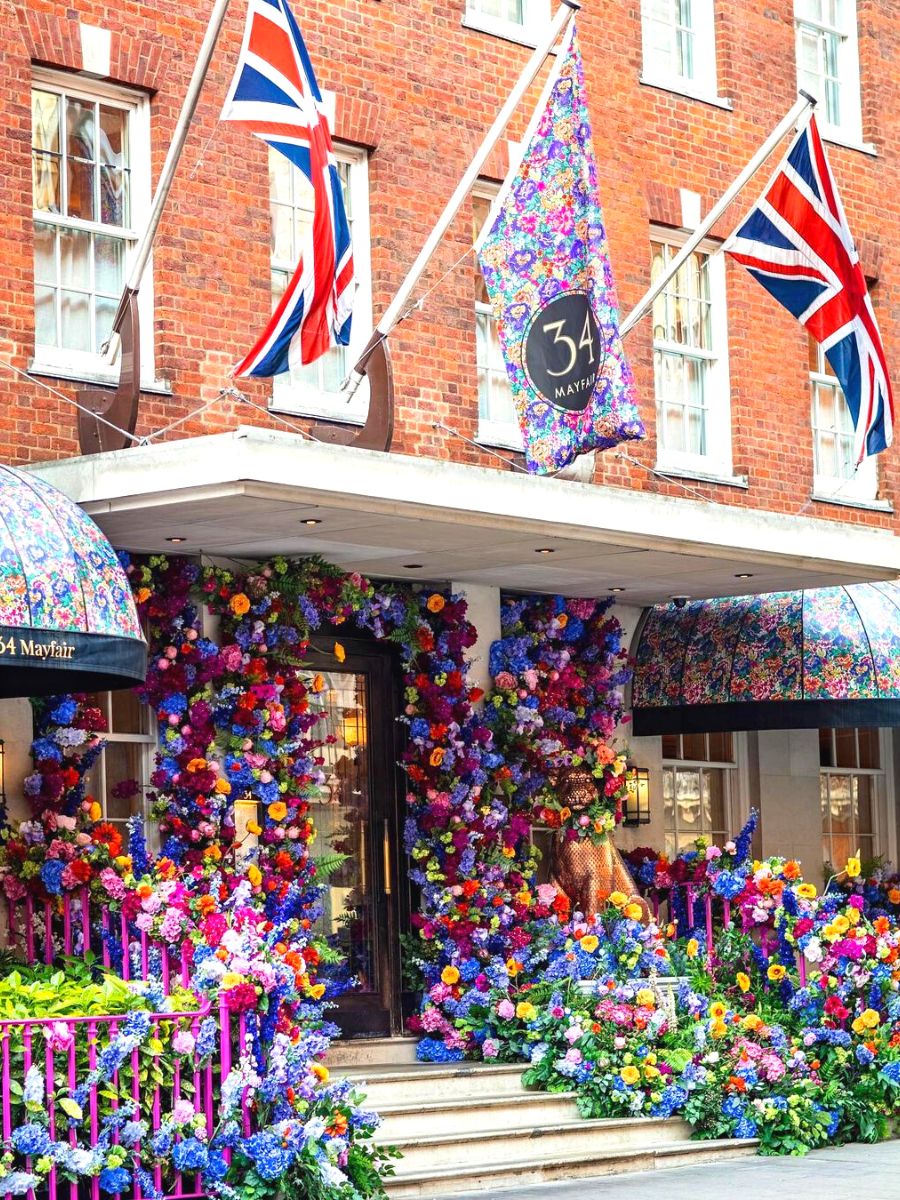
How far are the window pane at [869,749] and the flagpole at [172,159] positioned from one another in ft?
28.8

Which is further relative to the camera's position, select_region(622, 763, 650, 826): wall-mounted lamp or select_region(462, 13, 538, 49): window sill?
select_region(622, 763, 650, 826): wall-mounted lamp

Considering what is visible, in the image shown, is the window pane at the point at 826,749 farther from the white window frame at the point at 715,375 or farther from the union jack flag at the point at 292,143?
the union jack flag at the point at 292,143

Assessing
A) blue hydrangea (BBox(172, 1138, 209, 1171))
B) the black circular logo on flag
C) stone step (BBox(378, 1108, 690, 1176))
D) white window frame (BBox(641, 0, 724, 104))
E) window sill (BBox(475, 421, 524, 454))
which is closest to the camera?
blue hydrangea (BBox(172, 1138, 209, 1171))

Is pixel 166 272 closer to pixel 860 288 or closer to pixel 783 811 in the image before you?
pixel 860 288

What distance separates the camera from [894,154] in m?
18.8

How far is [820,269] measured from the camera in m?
13.9

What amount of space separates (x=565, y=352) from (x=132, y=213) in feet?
9.69

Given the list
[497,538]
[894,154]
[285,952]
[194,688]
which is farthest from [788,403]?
[285,952]

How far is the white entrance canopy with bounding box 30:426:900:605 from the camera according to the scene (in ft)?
36.2

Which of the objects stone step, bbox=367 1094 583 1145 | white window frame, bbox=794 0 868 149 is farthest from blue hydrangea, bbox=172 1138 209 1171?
white window frame, bbox=794 0 868 149

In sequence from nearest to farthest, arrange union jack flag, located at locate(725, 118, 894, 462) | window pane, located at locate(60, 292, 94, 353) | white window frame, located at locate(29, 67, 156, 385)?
white window frame, located at locate(29, 67, 156, 385) → window pane, located at locate(60, 292, 94, 353) → union jack flag, located at locate(725, 118, 894, 462)

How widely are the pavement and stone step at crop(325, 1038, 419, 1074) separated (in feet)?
6.71

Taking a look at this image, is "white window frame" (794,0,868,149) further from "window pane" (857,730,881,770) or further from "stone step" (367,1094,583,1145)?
"stone step" (367,1094,583,1145)

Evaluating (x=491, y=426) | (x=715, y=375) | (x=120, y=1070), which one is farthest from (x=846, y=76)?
(x=120, y=1070)
